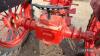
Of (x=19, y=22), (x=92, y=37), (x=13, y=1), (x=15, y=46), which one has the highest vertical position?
(x=13, y=1)

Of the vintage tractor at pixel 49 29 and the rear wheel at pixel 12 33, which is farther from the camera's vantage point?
the rear wheel at pixel 12 33

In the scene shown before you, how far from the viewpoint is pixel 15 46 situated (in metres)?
2.01

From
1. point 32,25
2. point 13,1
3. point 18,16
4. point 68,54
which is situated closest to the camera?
point 13,1

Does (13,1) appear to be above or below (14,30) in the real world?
above

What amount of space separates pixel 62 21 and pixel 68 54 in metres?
0.49

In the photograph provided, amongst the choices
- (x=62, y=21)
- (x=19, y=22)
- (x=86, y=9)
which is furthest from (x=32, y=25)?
(x=86, y=9)

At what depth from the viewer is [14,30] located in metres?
2.08

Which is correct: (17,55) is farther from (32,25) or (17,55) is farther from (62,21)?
(62,21)

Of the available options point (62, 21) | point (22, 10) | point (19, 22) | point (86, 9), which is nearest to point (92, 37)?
point (62, 21)

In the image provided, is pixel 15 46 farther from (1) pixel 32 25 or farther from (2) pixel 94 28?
(2) pixel 94 28

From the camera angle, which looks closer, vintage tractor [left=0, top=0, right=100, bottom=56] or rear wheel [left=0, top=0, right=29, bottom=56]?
vintage tractor [left=0, top=0, right=100, bottom=56]

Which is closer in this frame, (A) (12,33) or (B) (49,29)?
(B) (49,29)

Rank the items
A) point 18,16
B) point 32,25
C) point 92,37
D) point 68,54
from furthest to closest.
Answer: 1. point 68,54
2. point 18,16
3. point 32,25
4. point 92,37

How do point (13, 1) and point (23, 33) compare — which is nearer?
point (13, 1)
